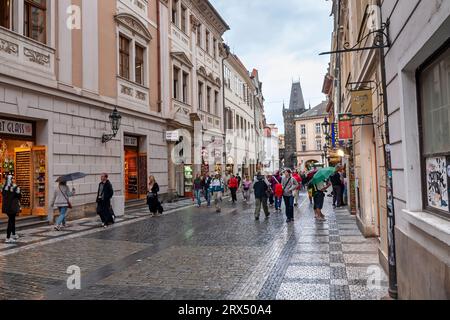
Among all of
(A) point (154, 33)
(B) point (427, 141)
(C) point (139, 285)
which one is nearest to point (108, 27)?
(A) point (154, 33)

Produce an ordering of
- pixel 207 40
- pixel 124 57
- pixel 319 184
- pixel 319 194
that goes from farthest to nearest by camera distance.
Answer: pixel 207 40
pixel 124 57
pixel 319 194
pixel 319 184

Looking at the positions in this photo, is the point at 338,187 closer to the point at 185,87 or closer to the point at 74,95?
the point at 74,95

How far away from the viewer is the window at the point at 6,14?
1182 cm

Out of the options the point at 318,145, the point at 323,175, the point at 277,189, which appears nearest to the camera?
the point at 323,175

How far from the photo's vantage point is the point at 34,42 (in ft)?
41.0

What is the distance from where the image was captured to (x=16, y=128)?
40.7ft

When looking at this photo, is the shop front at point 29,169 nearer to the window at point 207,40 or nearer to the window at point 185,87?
the window at point 185,87

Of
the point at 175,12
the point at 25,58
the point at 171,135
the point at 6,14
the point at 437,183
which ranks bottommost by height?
the point at 437,183

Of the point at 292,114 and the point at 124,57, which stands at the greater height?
the point at 292,114

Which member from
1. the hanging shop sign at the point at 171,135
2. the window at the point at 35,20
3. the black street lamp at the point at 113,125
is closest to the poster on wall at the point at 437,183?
the window at the point at 35,20

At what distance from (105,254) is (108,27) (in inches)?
458

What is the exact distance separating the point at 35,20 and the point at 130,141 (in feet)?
23.8

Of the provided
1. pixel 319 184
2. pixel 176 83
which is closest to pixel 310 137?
pixel 176 83

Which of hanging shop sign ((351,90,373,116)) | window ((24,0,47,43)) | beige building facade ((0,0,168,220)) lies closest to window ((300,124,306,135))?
beige building facade ((0,0,168,220))
